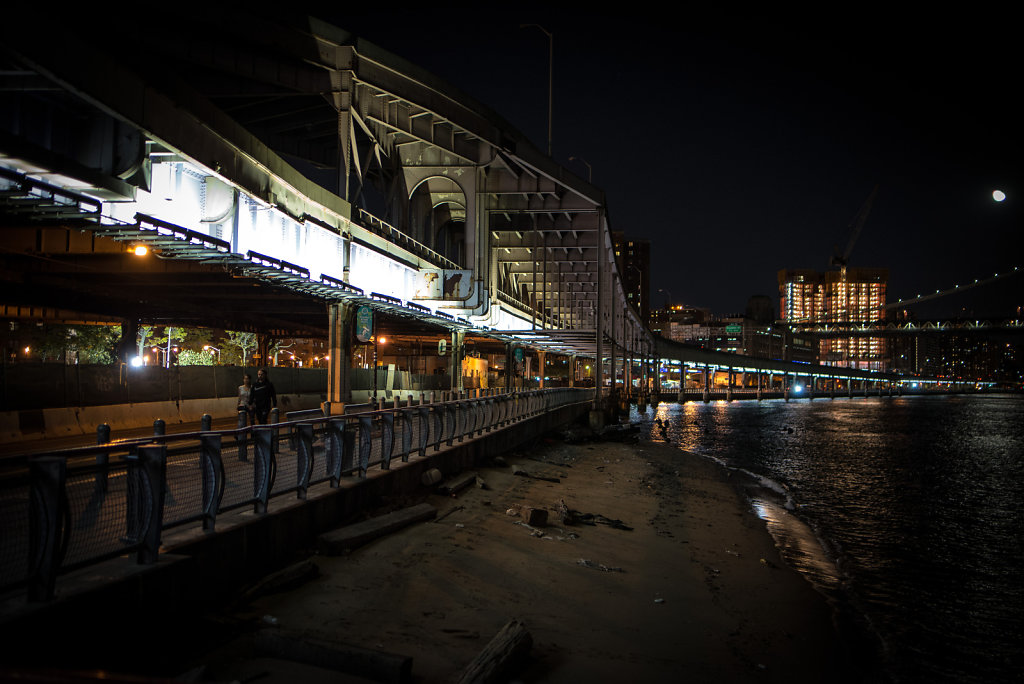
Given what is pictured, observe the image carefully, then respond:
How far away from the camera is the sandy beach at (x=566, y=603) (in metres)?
6.96

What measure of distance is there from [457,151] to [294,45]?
35.7ft

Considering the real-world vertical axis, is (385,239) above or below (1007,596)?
above

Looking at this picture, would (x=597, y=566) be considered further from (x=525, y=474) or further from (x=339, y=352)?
(x=339, y=352)

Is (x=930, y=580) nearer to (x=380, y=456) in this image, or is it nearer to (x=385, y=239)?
(x=380, y=456)

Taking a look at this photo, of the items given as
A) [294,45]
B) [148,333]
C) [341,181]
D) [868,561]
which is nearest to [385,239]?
[341,181]

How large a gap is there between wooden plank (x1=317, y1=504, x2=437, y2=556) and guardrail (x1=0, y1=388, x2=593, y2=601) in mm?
779

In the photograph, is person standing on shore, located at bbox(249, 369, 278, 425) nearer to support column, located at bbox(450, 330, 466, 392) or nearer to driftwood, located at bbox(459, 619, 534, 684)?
driftwood, located at bbox(459, 619, 534, 684)

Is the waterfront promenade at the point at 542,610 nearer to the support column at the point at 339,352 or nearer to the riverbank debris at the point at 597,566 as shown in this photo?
the riverbank debris at the point at 597,566

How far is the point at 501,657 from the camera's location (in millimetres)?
6301

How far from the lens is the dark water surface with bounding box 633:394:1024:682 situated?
10.8 meters

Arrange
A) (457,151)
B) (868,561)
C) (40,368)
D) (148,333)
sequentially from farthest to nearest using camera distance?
(148,333)
(457,151)
(40,368)
(868,561)

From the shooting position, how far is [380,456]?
42.4 ft

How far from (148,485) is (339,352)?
15.4 metres

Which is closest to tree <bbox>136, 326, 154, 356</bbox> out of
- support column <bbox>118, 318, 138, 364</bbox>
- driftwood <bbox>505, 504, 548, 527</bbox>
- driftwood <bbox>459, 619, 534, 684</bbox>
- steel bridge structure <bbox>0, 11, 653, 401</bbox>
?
steel bridge structure <bbox>0, 11, 653, 401</bbox>
